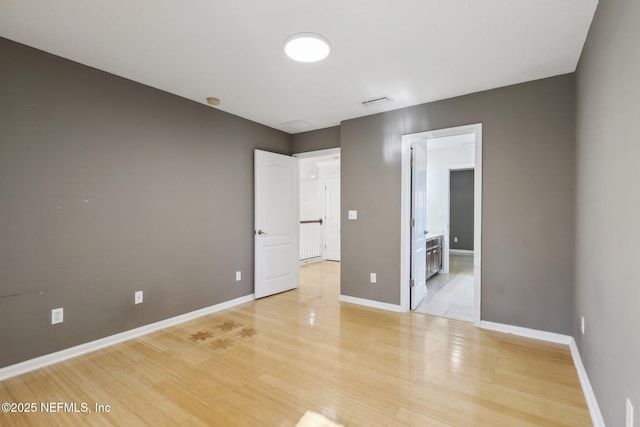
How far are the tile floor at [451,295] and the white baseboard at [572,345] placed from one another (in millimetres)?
359

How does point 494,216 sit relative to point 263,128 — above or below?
below

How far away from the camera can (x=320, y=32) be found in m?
2.14

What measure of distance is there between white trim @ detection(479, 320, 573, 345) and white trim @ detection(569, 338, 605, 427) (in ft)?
0.54

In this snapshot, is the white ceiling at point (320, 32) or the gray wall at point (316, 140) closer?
the white ceiling at point (320, 32)

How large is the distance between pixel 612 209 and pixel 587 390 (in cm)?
132

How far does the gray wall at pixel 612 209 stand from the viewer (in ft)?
4.08

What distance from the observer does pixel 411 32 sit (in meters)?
2.14

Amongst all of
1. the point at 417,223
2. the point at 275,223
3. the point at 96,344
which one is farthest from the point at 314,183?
the point at 96,344

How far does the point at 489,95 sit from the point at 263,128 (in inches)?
119

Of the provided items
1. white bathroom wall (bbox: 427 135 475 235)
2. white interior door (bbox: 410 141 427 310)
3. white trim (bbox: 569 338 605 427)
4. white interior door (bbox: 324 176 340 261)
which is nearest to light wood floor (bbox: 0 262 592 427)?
white trim (bbox: 569 338 605 427)

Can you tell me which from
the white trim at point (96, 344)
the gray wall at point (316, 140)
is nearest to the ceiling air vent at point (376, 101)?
the gray wall at point (316, 140)

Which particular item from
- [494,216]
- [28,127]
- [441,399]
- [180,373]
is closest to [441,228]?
[494,216]

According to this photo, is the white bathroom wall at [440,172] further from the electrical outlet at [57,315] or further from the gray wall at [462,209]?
the electrical outlet at [57,315]

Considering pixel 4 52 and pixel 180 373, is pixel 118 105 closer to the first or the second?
pixel 4 52
